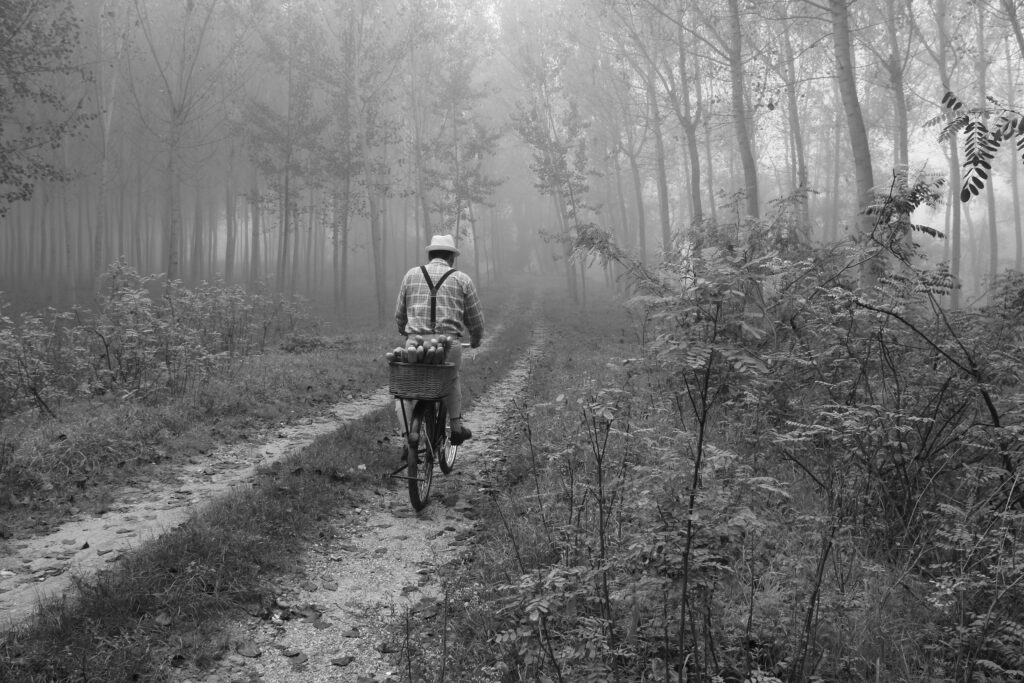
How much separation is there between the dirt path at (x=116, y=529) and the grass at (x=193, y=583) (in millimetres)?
279

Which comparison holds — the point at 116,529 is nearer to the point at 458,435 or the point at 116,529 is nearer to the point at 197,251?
the point at 458,435

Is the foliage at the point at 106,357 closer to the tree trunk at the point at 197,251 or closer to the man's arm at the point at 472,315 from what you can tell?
the man's arm at the point at 472,315

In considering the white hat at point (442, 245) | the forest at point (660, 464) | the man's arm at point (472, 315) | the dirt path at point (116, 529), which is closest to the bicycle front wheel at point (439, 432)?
the forest at point (660, 464)

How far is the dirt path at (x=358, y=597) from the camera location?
3.35m

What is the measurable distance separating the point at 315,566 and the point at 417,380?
180 centimetres

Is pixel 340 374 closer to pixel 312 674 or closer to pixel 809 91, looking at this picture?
pixel 312 674

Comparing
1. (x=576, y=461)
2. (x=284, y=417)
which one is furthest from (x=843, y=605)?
(x=284, y=417)

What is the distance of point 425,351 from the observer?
5434 mm

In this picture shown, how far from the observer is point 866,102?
28.0m

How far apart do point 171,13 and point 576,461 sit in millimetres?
29713

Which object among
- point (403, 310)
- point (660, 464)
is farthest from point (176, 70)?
point (660, 464)

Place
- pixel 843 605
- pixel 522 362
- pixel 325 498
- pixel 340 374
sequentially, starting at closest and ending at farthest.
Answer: pixel 843 605 → pixel 325 498 → pixel 340 374 → pixel 522 362

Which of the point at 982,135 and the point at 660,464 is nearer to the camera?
the point at 982,135

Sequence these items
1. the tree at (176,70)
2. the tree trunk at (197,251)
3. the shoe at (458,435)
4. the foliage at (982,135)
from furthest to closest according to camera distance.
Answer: the tree trunk at (197,251)
the tree at (176,70)
the shoe at (458,435)
the foliage at (982,135)
